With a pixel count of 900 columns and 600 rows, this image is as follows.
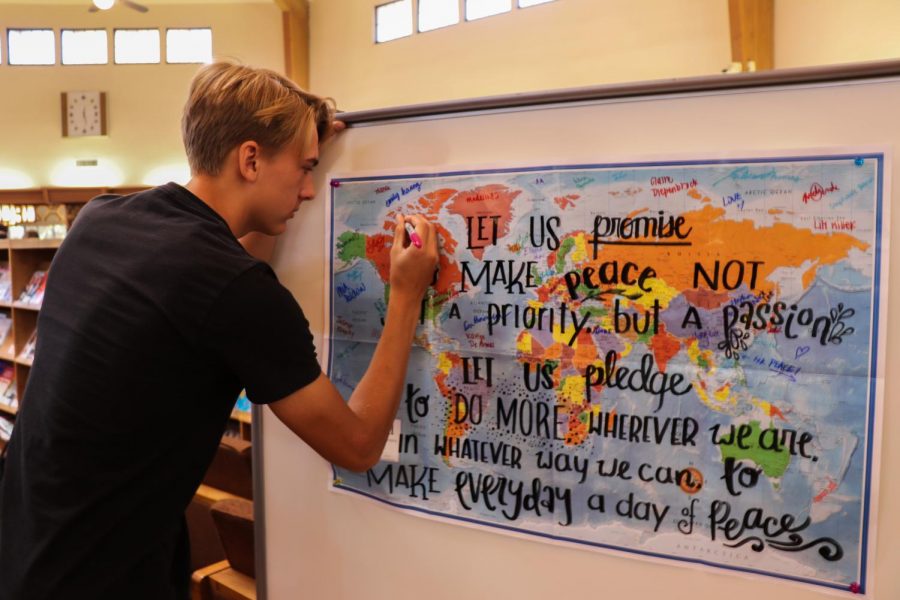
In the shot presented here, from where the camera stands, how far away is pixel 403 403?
4.37ft

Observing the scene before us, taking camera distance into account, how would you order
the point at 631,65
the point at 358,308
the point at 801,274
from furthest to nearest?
the point at 631,65 < the point at 358,308 < the point at 801,274

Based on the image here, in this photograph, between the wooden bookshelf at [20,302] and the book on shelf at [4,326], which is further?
the book on shelf at [4,326]

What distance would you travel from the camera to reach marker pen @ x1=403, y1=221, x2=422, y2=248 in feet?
4.08

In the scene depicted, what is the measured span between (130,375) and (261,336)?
0.22m

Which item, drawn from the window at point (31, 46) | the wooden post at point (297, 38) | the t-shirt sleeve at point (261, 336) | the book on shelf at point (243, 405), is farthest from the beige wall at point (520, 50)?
the t-shirt sleeve at point (261, 336)

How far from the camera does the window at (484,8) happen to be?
26.3ft

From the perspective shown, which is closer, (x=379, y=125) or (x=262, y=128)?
(x=262, y=128)

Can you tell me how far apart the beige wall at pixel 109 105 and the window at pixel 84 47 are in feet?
0.40

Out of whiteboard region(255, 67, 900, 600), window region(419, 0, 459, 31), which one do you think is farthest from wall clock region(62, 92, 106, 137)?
whiteboard region(255, 67, 900, 600)

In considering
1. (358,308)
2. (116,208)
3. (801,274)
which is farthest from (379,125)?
(801,274)

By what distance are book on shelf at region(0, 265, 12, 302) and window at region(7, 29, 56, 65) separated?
782 centimetres

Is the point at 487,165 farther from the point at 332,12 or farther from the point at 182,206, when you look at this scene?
the point at 332,12

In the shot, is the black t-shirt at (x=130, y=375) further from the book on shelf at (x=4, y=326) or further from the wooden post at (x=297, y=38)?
the wooden post at (x=297, y=38)

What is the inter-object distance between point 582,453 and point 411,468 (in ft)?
1.13
